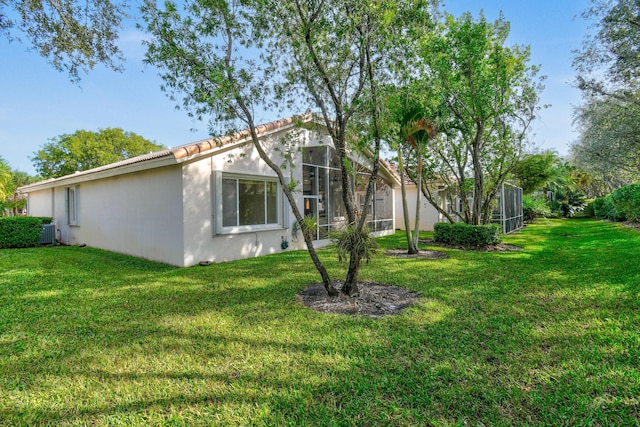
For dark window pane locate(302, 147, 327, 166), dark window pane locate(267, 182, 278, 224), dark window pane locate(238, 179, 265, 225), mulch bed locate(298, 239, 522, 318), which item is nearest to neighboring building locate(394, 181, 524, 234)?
dark window pane locate(302, 147, 327, 166)

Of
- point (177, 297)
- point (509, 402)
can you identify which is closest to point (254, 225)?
point (177, 297)

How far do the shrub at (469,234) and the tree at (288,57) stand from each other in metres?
8.02

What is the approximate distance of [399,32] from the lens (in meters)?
5.30

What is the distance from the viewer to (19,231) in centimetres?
1325

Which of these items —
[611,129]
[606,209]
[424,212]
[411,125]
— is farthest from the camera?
[606,209]

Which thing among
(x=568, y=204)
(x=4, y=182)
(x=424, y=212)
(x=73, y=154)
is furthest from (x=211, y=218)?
(x=73, y=154)

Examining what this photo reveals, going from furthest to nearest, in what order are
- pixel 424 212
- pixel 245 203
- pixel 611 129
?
1. pixel 424 212
2. pixel 611 129
3. pixel 245 203

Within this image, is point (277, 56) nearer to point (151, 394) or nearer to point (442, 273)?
point (151, 394)

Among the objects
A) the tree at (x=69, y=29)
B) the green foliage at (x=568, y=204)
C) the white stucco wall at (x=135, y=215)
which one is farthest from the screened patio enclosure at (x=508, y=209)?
the tree at (x=69, y=29)

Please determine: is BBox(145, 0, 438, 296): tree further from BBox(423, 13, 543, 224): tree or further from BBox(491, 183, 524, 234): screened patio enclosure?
BBox(491, 183, 524, 234): screened patio enclosure

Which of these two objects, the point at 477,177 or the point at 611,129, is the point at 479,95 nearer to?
the point at 477,177

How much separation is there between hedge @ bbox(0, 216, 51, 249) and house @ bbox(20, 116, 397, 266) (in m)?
1.28

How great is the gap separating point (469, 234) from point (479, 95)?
17.1 ft

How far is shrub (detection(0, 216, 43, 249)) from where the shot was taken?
13.0m
